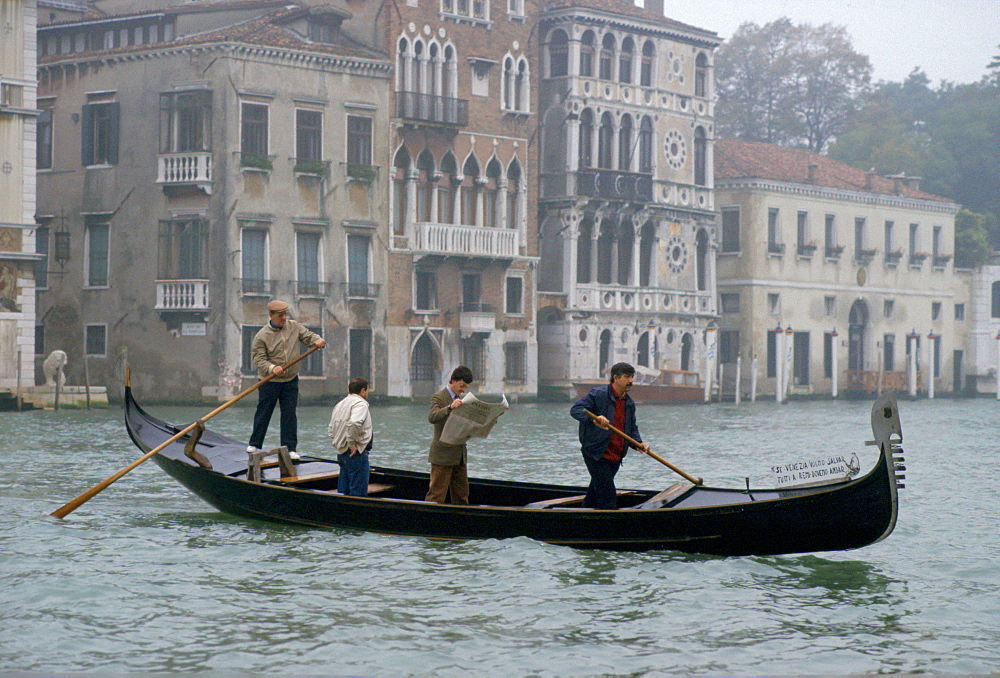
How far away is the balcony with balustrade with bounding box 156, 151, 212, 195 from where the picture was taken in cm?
2892

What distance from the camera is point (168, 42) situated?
29.3 m

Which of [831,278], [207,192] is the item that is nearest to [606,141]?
[831,278]

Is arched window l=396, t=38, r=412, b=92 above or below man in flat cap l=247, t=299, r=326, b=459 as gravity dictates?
above

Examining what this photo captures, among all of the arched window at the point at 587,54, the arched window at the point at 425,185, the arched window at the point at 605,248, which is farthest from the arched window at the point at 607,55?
the arched window at the point at 425,185

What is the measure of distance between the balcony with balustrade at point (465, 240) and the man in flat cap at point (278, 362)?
19.7 metres

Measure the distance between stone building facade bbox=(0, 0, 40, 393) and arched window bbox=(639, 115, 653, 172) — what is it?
15736mm

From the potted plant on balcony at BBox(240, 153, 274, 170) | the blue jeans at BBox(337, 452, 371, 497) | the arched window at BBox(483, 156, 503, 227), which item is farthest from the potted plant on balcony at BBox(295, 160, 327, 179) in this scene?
the blue jeans at BBox(337, 452, 371, 497)

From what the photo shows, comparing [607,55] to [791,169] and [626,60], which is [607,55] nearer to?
[626,60]

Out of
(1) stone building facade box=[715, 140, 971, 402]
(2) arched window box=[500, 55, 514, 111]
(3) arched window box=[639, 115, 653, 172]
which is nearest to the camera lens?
(2) arched window box=[500, 55, 514, 111]

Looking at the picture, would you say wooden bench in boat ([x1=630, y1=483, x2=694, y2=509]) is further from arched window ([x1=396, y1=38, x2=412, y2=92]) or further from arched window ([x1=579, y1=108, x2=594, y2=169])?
arched window ([x1=579, y1=108, x2=594, y2=169])

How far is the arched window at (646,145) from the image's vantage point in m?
36.7

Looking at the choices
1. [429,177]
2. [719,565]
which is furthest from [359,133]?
[719,565]

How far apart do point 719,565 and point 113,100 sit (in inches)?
872

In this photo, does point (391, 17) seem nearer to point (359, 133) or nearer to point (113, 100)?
point (359, 133)
